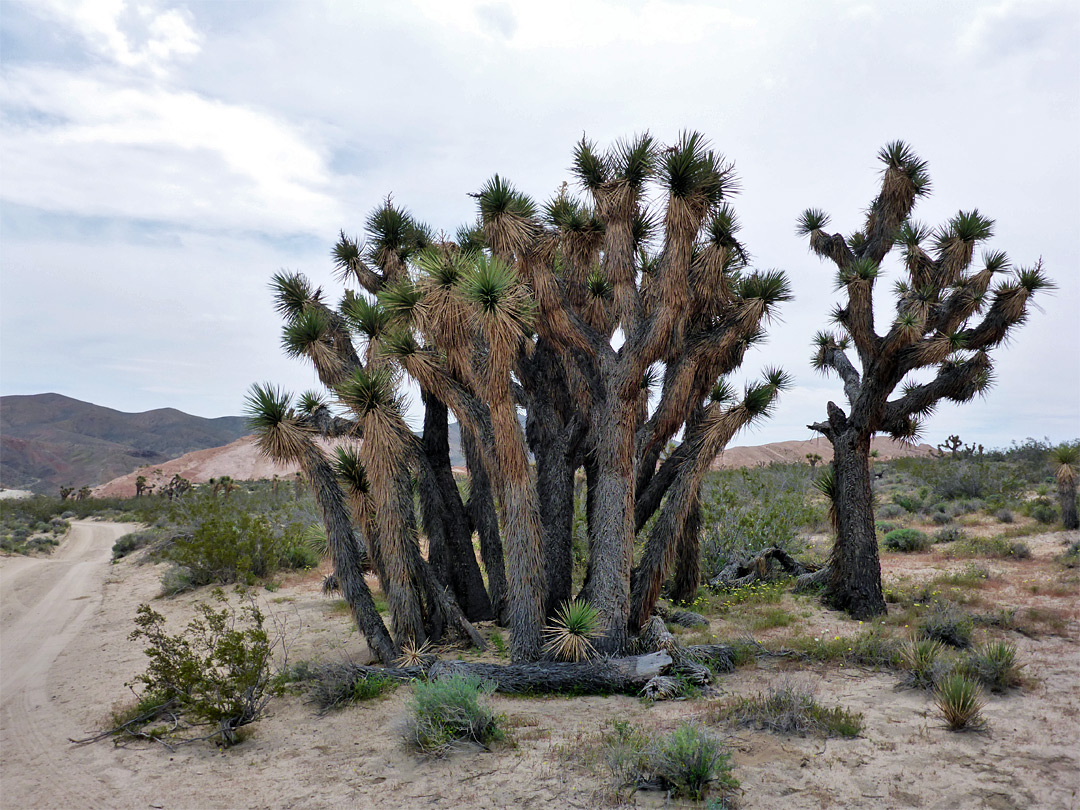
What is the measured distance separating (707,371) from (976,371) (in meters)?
5.06

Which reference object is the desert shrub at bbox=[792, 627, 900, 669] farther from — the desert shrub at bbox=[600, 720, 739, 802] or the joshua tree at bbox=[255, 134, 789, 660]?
the desert shrub at bbox=[600, 720, 739, 802]

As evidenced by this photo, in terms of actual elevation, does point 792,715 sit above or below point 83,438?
below

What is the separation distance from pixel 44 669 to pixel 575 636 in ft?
27.9

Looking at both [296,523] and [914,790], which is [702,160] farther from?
[296,523]

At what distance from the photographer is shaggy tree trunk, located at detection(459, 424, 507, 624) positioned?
35.1 ft

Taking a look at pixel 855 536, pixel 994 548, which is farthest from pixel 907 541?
pixel 855 536

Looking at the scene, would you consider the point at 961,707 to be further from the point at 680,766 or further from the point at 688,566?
the point at 688,566

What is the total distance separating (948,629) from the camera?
8836mm

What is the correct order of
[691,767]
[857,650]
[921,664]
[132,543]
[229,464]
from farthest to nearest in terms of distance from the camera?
[229,464], [132,543], [857,650], [921,664], [691,767]

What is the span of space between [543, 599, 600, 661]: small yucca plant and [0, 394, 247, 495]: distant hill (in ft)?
306

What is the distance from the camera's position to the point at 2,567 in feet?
66.7

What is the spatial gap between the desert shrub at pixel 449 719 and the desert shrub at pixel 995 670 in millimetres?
5292

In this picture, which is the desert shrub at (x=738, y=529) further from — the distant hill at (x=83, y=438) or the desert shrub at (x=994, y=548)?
the distant hill at (x=83, y=438)

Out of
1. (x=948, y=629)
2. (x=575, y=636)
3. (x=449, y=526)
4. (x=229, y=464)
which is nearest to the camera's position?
(x=575, y=636)
